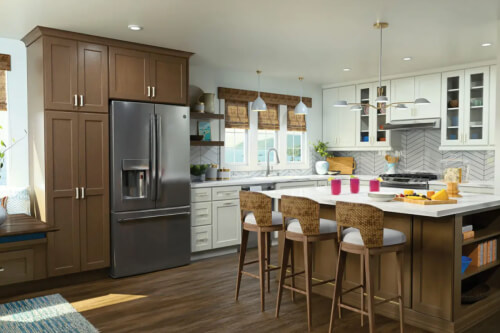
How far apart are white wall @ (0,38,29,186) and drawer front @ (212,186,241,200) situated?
2.14 meters

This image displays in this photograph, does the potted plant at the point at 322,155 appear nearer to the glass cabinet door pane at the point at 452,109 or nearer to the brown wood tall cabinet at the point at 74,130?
the glass cabinet door pane at the point at 452,109

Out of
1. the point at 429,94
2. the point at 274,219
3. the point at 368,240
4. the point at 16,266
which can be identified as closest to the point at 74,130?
the point at 16,266

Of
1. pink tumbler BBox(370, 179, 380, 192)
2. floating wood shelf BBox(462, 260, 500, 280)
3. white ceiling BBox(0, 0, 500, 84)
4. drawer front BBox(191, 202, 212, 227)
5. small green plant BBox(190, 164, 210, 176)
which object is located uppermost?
white ceiling BBox(0, 0, 500, 84)

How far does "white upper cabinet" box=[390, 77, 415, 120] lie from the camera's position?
20.9 ft

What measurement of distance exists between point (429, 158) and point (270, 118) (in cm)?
247

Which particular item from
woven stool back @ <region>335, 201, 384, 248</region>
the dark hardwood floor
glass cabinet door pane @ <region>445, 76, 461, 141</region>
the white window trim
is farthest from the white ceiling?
the dark hardwood floor

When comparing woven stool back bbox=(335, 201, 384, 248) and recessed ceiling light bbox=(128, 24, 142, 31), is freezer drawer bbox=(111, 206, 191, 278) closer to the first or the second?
recessed ceiling light bbox=(128, 24, 142, 31)

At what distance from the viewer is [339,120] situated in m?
7.38

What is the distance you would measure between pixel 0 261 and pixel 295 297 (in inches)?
105

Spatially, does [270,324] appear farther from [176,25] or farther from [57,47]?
[57,47]

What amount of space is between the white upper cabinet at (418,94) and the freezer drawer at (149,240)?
3.56m

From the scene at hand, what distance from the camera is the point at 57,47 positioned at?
4273mm

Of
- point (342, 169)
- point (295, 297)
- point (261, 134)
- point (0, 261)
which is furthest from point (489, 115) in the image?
point (0, 261)

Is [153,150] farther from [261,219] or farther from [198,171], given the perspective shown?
[261,219]
